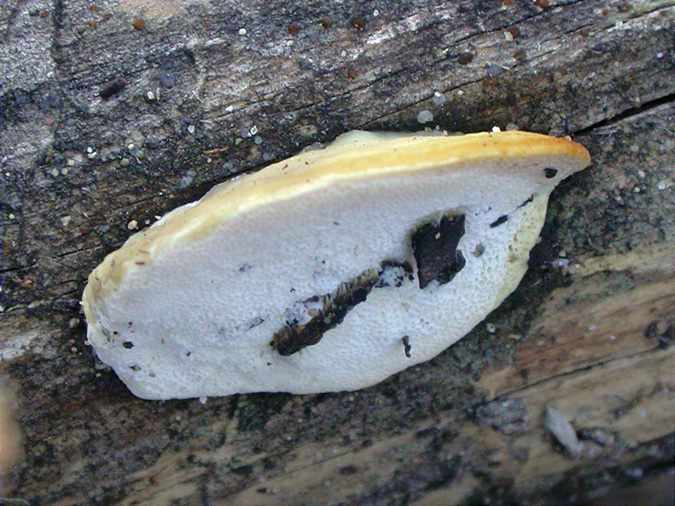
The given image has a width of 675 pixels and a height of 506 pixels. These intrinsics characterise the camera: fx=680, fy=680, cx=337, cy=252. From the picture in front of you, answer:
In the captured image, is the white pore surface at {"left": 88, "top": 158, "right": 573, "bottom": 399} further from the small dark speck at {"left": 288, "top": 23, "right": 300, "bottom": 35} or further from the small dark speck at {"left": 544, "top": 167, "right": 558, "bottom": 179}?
the small dark speck at {"left": 288, "top": 23, "right": 300, "bottom": 35}

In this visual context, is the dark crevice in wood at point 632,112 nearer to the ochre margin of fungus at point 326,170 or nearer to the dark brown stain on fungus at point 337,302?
the ochre margin of fungus at point 326,170

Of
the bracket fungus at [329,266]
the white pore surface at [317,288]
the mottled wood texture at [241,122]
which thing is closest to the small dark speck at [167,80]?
the mottled wood texture at [241,122]

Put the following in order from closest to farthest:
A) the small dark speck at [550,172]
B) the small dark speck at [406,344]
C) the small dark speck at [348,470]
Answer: the small dark speck at [550,172] < the small dark speck at [406,344] < the small dark speck at [348,470]

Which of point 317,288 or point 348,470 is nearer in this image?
point 317,288

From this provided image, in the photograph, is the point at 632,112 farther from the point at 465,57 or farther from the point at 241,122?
the point at 241,122

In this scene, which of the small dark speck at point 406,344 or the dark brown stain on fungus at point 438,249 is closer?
the dark brown stain on fungus at point 438,249

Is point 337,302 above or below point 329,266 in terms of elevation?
below

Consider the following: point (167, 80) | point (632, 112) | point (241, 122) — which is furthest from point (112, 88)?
point (632, 112)

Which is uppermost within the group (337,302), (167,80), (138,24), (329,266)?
(138,24)
